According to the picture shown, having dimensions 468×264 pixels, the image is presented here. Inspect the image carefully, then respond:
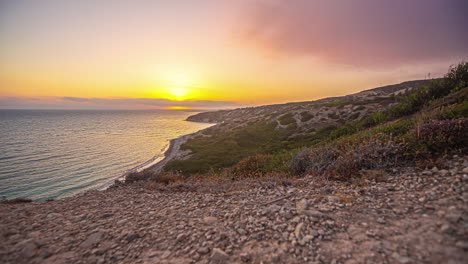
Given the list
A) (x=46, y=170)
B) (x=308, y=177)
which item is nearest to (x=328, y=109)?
(x=308, y=177)

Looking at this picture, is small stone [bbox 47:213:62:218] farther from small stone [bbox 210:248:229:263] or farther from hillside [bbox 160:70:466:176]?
hillside [bbox 160:70:466:176]

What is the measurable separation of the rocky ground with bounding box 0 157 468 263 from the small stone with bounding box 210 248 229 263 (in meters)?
0.02

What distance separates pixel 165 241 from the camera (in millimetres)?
4258

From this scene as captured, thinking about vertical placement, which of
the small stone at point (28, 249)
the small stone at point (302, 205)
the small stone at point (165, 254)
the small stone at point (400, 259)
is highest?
the small stone at point (400, 259)

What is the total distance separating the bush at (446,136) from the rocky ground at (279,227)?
100cm

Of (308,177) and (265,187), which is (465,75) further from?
(265,187)

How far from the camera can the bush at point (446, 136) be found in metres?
5.91

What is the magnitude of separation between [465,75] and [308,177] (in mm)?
21276

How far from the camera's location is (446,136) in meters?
6.15

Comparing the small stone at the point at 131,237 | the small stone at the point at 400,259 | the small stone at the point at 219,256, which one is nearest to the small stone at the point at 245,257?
the small stone at the point at 219,256

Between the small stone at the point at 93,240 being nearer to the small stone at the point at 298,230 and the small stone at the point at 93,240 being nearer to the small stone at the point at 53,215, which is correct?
the small stone at the point at 53,215

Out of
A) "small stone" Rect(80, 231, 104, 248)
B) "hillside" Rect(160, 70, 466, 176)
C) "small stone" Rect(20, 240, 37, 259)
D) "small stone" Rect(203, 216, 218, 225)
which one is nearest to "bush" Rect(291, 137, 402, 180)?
"hillside" Rect(160, 70, 466, 176)

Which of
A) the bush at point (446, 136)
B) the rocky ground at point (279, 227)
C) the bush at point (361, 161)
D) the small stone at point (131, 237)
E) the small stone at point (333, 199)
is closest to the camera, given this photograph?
the rocky ground at point (279, 227)

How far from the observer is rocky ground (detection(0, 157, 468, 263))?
3.14 metres
